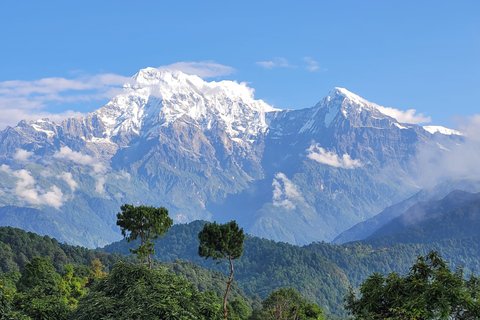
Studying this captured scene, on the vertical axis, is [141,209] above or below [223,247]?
above

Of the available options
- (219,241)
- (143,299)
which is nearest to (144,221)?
(219,241)

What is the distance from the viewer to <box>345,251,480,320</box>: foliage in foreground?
46.7 meters

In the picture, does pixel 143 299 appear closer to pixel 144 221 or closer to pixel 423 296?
pixel 423 296

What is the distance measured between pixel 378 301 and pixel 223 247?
29.3 meters

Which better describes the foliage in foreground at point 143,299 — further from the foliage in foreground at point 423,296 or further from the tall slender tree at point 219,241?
the tall slender tree at point 219,241

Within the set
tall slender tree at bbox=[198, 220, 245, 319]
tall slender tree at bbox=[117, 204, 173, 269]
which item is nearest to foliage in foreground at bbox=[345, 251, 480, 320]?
tall slender tree at bbox=[198, 220, 245, 319]

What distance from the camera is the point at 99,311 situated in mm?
49469

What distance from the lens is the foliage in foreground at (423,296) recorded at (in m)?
46.7

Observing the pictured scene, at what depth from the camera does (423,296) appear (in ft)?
156

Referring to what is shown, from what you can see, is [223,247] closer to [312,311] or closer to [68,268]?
[312,311]

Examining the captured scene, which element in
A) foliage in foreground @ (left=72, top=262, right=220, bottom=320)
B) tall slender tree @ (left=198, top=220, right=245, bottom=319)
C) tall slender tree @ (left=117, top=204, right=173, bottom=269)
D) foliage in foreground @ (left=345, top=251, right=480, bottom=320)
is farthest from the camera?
tall slender tree @ (left=117, top=204, right=173, bottom=269)

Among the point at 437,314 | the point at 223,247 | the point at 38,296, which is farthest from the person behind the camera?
the point at 223,247

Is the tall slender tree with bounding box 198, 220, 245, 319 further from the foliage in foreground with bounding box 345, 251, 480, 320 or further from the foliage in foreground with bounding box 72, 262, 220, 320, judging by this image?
the foliage in foreground with bounding box 345, 251, 480, 320

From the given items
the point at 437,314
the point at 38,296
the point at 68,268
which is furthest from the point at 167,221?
the point at 68,268
